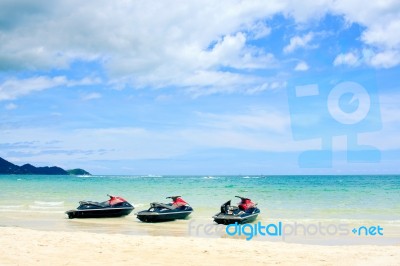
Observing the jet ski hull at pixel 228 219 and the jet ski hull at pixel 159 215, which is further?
the jet ski hull at pixel 159 215

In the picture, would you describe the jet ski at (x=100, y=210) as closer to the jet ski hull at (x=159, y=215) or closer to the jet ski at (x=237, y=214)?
the jet ski hull at (x=159, y=215)

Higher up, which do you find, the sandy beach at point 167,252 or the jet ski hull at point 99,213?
the jet ski hull at point 99,213

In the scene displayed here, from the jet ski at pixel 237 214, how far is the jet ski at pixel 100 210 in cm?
554

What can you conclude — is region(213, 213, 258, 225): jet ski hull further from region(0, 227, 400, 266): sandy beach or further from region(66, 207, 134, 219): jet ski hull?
region(66, 207, 134, 219): jet ski hull

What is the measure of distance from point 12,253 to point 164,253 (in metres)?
3.39

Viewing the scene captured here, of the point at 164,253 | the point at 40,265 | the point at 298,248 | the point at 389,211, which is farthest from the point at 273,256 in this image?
the point at 389,211

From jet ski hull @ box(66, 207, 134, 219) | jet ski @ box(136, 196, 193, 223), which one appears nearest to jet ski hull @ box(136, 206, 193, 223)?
jet ski @ box(136, 196, 193, 223)

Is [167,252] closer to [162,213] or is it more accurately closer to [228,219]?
[228,219]

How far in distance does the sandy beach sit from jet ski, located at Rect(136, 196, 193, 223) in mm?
5451

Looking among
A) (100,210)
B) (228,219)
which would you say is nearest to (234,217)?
(228,219)

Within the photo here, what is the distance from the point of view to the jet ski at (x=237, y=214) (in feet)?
54.3

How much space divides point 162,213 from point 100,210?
136 inches

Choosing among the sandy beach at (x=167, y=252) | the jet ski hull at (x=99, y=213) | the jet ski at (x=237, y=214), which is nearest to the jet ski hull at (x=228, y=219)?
the jet ski at (x=237, y=214)

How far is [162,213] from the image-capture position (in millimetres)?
18328
